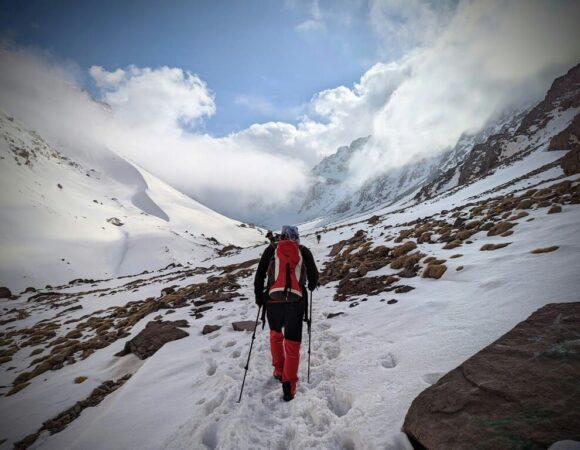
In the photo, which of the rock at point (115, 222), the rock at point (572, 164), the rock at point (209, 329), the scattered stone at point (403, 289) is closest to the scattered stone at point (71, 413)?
the rock at point (209, 329)

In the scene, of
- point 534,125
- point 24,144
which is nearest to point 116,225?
point 24,144

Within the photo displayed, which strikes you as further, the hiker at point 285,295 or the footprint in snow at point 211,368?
the footprint in snow at point 211,368

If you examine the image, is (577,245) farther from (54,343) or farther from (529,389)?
(54,343)

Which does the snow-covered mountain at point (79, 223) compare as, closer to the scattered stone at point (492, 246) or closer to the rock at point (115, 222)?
the rock at point (115, 222)

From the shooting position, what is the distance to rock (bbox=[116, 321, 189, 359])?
768 centimetres

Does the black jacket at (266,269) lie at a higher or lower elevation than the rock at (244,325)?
higher

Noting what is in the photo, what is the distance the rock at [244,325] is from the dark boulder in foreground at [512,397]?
5858 millimetres

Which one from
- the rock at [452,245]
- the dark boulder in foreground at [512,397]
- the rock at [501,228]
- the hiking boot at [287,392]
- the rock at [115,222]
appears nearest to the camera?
the dark boulder in foreground at [512,397]

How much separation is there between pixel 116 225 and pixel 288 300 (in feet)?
267

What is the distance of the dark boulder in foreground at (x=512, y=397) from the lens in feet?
→ 7.36

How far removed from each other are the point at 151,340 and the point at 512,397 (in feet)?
27.6

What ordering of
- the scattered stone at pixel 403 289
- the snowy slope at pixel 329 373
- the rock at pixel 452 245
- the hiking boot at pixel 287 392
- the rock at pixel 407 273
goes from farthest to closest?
the rock at pixel 452 245 < the rock at pixel 407 273 < the scattered stone at pixel 403 289 < the hiking boot at pixel 287 392 < the snowy slope at pixel 329 373

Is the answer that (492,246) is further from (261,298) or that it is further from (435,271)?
(261,298)

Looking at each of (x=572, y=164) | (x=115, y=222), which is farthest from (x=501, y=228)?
(x=115, y=222)
